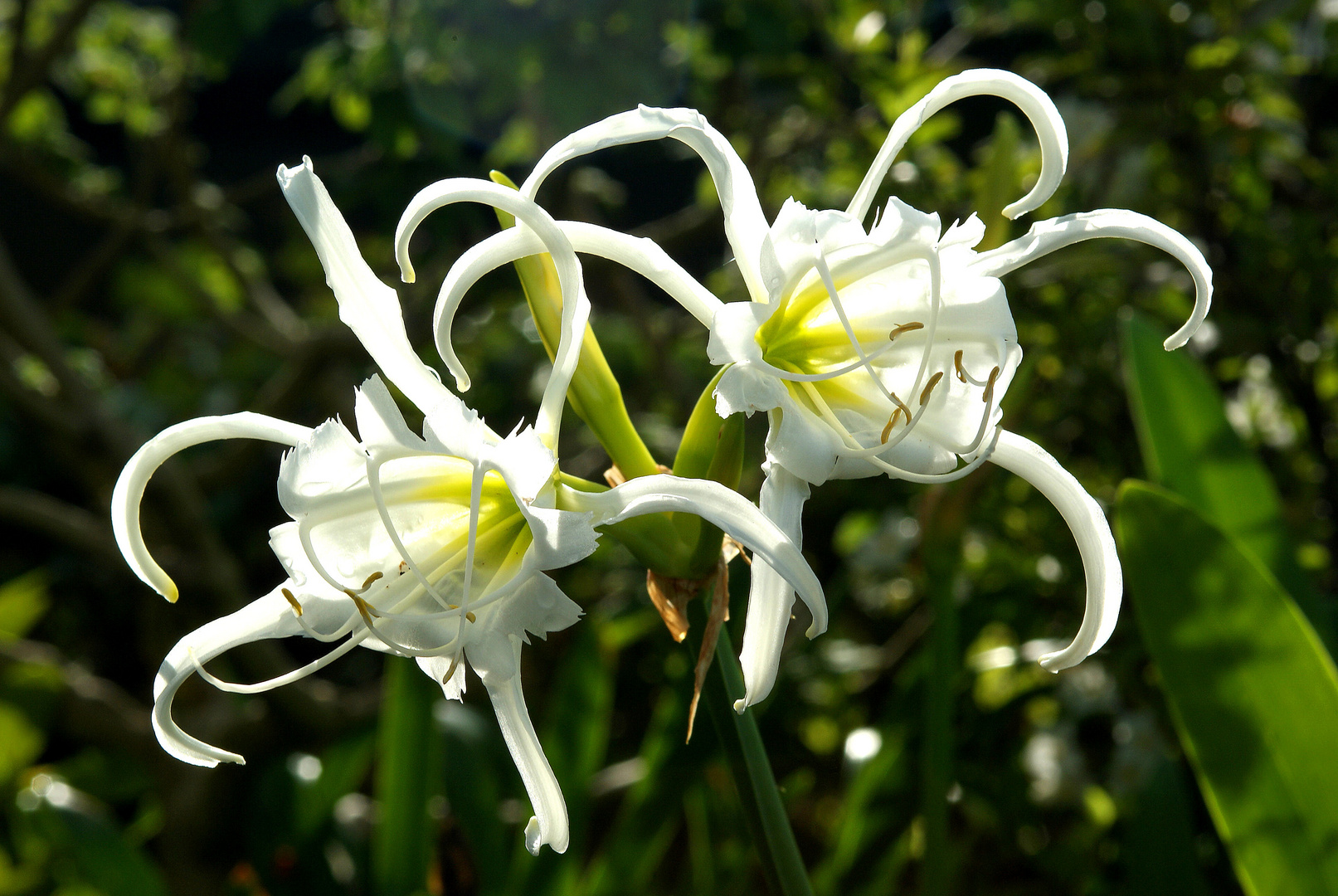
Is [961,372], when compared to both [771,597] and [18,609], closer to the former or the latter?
[771,597]

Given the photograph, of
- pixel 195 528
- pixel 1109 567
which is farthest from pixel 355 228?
pixel 1109 567

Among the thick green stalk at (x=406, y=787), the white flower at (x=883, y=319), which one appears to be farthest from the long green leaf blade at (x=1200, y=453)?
the thick green stalk at (x=406, y=787)

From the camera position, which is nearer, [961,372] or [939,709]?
[961,372]

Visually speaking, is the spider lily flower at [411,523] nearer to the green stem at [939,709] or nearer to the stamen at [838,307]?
the stamen at [838,307]

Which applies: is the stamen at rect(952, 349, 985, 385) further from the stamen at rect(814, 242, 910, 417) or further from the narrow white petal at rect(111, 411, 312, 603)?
the narrow white petal at rect(111, 411, 312, 603)

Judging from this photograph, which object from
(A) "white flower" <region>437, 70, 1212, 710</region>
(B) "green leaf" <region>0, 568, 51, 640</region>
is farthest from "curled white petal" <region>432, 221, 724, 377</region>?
(B) "green leaf" <region>0, 568, 51, 640</region>

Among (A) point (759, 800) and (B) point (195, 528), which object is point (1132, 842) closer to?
(A) point (759, 800)

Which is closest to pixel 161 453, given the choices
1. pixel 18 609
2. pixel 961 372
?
pixel 961 372
